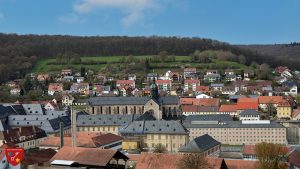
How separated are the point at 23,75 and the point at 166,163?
84.4 meters

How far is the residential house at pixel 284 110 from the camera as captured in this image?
65750mm

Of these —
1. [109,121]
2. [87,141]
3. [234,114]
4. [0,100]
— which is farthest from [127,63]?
[87,141]

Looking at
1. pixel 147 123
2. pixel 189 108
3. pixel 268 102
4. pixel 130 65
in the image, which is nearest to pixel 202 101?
pixel 189 108

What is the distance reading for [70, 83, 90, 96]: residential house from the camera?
3606 inches

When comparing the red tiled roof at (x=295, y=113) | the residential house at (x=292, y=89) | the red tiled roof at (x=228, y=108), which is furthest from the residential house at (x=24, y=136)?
the residential house at (x=292, y=89)

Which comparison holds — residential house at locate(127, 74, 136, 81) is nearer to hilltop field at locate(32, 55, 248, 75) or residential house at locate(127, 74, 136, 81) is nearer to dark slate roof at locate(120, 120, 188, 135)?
hilltop field at locate(32, 55, 248, 75)

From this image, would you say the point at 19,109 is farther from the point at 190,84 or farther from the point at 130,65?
the point at 130,65

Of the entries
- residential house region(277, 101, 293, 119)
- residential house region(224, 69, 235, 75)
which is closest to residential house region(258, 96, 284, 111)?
residential house region(277, 101, 293, 119)

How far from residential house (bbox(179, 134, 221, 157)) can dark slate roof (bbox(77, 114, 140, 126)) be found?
1454 centimetres

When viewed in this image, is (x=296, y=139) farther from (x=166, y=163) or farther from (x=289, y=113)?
(x=166, y=163)

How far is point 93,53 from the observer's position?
132 m

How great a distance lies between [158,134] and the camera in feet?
158

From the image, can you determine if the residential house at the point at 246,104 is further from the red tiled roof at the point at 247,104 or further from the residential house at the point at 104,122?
the residential house at the point at 104,122

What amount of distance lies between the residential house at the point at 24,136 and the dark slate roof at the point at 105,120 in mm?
7070
